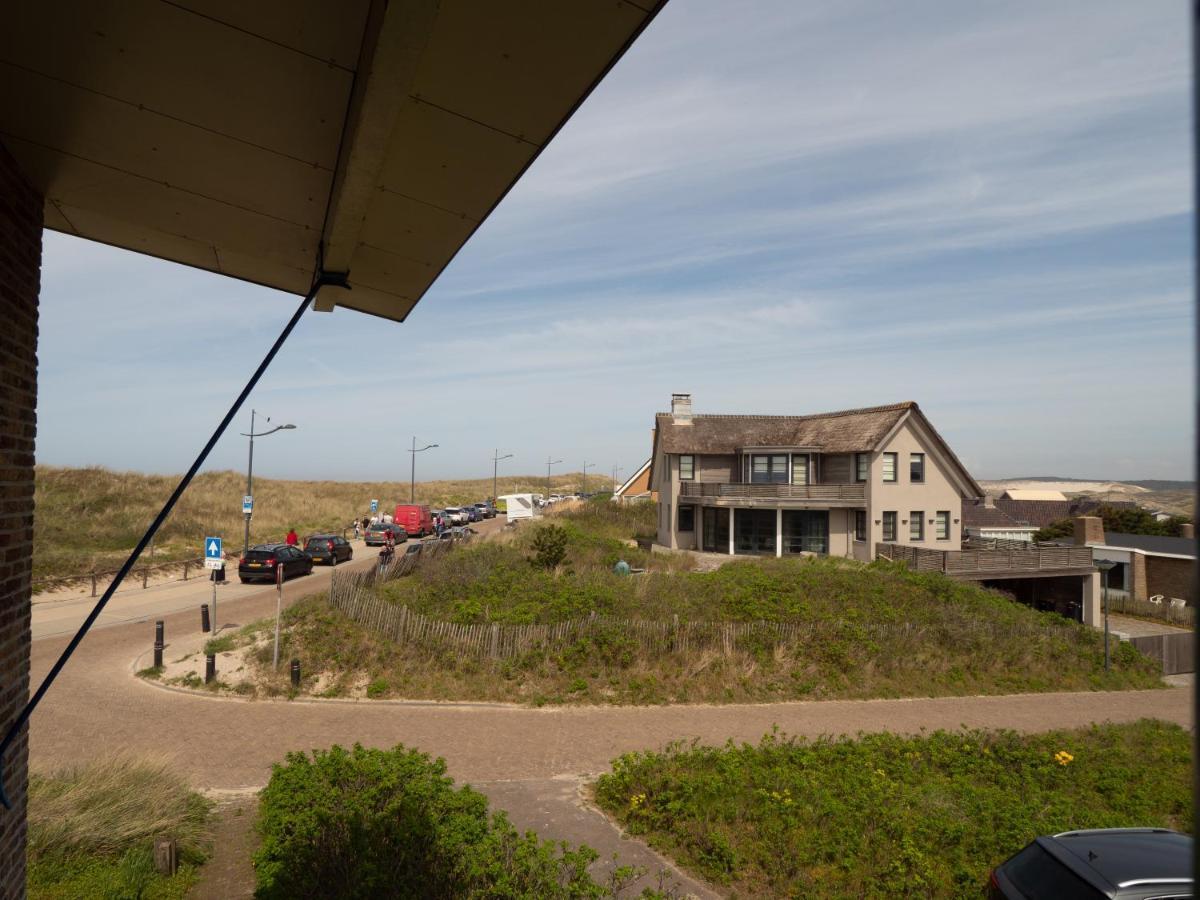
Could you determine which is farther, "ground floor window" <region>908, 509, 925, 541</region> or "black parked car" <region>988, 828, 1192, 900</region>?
"ground floor window" <region>908, 509, 925, 541</region>

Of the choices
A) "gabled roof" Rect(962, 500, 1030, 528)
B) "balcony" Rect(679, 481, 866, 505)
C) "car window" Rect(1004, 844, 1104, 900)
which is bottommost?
"car window" Rect(1004, 844, 1104, 900)

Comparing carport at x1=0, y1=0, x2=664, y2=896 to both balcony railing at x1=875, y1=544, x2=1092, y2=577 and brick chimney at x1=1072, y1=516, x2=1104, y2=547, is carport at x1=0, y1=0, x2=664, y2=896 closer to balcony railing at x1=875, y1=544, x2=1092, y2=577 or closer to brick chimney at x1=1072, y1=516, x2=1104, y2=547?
balcony railing at x1=875, y1=544, x2=1092, y2=577

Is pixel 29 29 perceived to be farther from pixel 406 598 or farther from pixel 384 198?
pixel 406 598

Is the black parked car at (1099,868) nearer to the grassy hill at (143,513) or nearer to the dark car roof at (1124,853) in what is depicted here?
the dark car roof at (1124,853)

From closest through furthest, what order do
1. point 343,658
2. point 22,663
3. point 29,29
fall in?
point 29,29, point 22,663, point 343,658

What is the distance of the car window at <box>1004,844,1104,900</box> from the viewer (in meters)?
6.33

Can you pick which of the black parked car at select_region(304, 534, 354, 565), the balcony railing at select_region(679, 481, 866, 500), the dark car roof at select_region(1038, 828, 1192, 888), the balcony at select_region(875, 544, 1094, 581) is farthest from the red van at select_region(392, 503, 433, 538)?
the dark car roof at select_region(1038, 828, 1192, 888)

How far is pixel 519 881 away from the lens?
729cm

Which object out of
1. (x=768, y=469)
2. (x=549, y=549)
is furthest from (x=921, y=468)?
(x=549, y=549)

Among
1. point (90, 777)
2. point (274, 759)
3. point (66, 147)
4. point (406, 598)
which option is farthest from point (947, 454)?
point (66, 147)

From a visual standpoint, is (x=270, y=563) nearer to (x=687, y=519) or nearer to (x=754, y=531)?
(x=687, y=519)

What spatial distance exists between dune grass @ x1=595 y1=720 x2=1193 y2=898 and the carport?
7.10m

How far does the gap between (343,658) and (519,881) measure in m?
11.0

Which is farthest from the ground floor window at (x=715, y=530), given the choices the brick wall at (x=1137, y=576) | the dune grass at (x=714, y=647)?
the brick wall at (x=1137, y=576)
